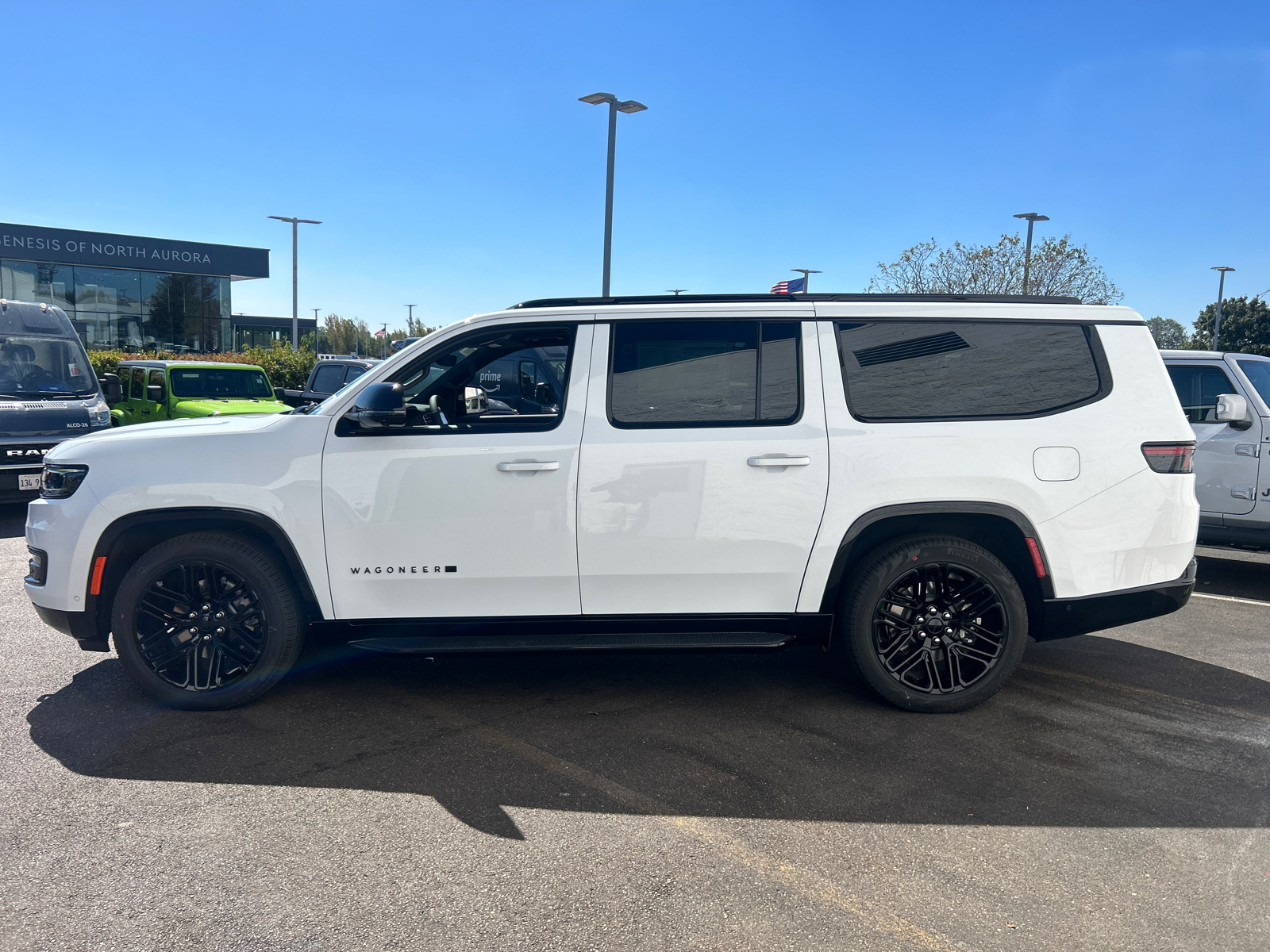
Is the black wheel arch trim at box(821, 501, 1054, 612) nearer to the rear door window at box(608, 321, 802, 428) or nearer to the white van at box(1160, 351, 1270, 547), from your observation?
the rear door window at box(608, 321, 802, 428)

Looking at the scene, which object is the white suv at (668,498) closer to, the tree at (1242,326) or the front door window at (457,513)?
the front door window at (457,513)

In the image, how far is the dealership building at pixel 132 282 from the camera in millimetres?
38031

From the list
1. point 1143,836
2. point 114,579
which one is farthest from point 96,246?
point 1143,836

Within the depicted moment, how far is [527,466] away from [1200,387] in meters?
6.62

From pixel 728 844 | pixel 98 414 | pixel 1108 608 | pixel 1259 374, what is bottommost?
pixel 728 844

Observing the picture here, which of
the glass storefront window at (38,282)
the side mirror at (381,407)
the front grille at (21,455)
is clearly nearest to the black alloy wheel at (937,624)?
the side mirror at (381,407)

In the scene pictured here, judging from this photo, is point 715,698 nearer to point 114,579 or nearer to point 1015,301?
point 1015,301

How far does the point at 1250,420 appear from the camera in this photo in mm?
7668

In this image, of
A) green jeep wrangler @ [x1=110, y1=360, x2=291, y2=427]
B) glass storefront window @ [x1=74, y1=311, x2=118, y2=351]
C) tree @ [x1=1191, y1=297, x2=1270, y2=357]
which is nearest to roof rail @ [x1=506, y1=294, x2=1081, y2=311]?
green jeep wrangler @ [x1=110, y1=360, x2=291, y2=427]

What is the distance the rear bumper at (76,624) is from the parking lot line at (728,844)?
5.60ft

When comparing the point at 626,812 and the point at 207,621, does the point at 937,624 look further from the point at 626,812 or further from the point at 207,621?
the point at 207,621

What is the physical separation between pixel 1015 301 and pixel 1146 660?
8.37 ft

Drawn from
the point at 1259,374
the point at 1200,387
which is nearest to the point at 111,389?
the point at 1200,387

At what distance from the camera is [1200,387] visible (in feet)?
26.3
